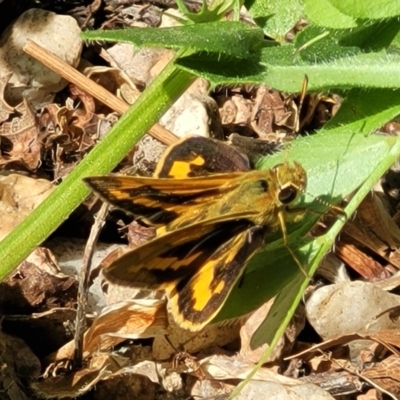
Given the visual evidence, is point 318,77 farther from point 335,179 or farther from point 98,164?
point 98,164

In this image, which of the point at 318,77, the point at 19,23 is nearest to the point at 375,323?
the point at 318,77

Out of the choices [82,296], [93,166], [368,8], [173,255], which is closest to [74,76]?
[93,166]

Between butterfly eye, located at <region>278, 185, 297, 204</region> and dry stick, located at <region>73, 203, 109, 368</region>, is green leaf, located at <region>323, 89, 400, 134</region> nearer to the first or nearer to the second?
butterfly eye, located at <region>278, 185, 297, 204</region>

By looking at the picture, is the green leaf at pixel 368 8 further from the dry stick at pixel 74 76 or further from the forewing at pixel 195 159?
the dry stick at pixel 74 76

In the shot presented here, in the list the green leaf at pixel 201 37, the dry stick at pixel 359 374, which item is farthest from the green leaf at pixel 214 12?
the dry stick at pixel 359 374

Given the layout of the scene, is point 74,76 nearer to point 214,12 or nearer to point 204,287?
point 214,12

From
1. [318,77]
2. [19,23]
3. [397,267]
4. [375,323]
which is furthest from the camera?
[19,23]
